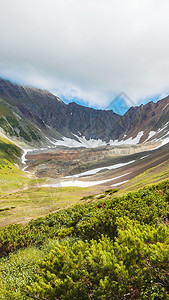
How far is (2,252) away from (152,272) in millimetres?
14990

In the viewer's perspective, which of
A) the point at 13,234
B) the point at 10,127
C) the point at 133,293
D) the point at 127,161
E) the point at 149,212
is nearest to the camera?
the point at 133,293

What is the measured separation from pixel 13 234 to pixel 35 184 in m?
72.7

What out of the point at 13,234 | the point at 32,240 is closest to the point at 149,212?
the point at 32,240

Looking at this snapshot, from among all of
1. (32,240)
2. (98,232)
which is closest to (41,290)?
(98,232)

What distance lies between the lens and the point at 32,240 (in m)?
14.8

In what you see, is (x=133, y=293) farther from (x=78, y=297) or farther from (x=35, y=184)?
(x=35, y=184)

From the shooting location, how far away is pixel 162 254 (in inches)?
184

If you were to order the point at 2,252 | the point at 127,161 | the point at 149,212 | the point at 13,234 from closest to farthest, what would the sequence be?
1. the point at 149,212
2. the point at 2,252
3. the point at 13,234
4. the point at 127,161

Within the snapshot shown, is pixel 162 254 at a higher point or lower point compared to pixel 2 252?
higher

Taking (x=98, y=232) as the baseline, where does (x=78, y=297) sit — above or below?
above

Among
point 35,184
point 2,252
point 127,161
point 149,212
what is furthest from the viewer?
point 127,161

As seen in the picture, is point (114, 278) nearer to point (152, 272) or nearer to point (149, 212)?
point (152, 272)

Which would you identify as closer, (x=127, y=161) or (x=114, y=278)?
(x=114, y=278)

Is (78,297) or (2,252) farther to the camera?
(2,252)
